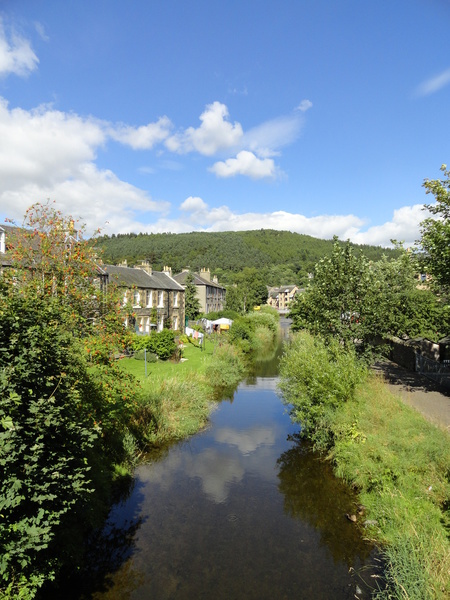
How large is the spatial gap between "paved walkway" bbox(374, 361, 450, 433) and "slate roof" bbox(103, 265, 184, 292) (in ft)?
90.8

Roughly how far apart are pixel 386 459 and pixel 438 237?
11.7 metres

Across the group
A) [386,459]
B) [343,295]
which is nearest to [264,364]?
[343,295]

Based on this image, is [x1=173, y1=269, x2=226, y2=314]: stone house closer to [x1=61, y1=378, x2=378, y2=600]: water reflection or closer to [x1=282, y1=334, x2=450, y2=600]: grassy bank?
[x1=282, y1=334, x2=450, y2=600]: grassy bank

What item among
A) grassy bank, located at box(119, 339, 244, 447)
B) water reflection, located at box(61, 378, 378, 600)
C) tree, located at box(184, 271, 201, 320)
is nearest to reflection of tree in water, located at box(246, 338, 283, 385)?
grassy bank, located at box(119, 339, 244, 447)

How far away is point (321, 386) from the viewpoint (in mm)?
17500

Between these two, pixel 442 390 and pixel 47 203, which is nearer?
pixel 47 203

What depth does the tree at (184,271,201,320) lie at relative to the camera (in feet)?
212

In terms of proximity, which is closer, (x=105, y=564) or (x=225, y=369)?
(x=105, y=564)

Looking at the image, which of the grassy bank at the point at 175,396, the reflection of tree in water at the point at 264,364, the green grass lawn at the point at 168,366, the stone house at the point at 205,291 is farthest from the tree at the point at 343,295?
the stone house at the point at 205,291

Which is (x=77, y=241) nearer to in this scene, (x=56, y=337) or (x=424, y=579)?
(x=56, y=337)

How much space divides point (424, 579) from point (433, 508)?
9.56ft

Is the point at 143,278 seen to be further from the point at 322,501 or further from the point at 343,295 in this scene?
the point at 322,501

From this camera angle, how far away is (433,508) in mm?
10719

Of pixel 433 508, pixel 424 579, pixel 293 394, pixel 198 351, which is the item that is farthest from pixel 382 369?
pixel 424 579
